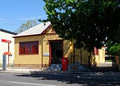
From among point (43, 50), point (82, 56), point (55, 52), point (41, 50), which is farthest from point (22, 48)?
point (82, 56)

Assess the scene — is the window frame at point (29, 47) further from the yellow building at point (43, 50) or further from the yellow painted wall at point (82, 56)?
the yellow painted wall at point (82, 56)

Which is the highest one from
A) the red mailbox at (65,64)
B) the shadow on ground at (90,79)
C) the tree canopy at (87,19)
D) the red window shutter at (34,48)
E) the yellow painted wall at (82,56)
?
the tree canopy at (87,19)

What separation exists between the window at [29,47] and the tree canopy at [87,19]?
10609mm

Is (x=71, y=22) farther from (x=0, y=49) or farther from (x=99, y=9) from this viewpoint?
(x=0, y=49)

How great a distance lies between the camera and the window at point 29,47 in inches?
1248

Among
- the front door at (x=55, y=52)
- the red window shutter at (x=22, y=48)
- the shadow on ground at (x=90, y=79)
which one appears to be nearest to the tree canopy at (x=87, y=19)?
the shadow on ground at (x=90, y=79)

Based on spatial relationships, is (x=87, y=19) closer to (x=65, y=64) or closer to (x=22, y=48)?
(x=65, y=64)

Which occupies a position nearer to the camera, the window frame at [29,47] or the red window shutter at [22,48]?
the window frame at [29,47]

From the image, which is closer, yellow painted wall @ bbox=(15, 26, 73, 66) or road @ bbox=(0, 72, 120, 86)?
road @ bbox=(0, 72, 120, 86)

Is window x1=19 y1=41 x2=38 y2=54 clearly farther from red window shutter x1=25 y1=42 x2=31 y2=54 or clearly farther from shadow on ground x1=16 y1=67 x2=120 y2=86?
shadow on ground x1=16 y1=67 x2=120 y2=86

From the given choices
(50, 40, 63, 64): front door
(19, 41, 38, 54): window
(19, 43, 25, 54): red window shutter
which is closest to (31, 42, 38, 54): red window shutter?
(19, 41, 38, 54): window

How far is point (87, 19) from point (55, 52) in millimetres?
15651

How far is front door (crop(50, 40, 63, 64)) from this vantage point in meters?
31.4

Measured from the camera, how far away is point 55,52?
34.0 m
